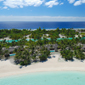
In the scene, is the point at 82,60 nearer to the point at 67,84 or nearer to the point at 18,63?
the point at 67,84

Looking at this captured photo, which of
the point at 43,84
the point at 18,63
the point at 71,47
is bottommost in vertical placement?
the point at 43,84

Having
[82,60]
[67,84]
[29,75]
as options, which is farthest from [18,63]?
[82,60]

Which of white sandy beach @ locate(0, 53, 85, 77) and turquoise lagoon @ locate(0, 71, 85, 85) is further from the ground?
white sandy beach @ locate(0, 53, 85, 77)

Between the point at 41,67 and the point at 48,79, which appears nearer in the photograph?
the point at 48,79

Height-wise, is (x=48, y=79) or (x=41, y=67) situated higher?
(x=41, y=67)
